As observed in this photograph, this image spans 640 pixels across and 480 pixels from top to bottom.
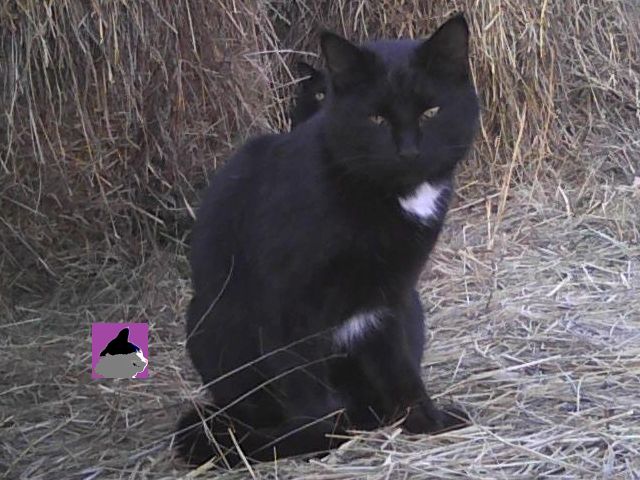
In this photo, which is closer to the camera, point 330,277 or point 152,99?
point 330,277

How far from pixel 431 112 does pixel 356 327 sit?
0.43 meters

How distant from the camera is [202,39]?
255 cm

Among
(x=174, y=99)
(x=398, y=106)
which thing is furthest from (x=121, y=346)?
(x=174, y=99)

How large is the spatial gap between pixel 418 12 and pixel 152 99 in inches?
36.6

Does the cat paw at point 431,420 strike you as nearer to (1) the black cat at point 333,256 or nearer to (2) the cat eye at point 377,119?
(1) the black cat at point 333,256

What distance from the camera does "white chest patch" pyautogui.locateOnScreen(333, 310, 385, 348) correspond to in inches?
71.6

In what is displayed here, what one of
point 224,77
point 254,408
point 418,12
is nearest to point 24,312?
point 224,77

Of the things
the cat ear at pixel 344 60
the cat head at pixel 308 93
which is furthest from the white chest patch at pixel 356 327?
the cat head at pixel 308 93

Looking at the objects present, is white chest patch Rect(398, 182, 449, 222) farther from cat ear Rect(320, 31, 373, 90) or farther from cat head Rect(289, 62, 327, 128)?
cat head Rect(289, 62, 327, 128)

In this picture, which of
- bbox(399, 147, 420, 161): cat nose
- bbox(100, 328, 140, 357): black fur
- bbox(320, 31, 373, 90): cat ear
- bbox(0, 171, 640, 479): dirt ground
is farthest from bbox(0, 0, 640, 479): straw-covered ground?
bbox(320, 31, 373, 90): cat ear

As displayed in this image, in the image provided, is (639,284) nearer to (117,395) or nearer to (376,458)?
(376,458)

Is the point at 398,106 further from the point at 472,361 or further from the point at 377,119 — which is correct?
the point at 472,361

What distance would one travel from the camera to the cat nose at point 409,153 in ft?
5.54

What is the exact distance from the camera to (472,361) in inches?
85.8
